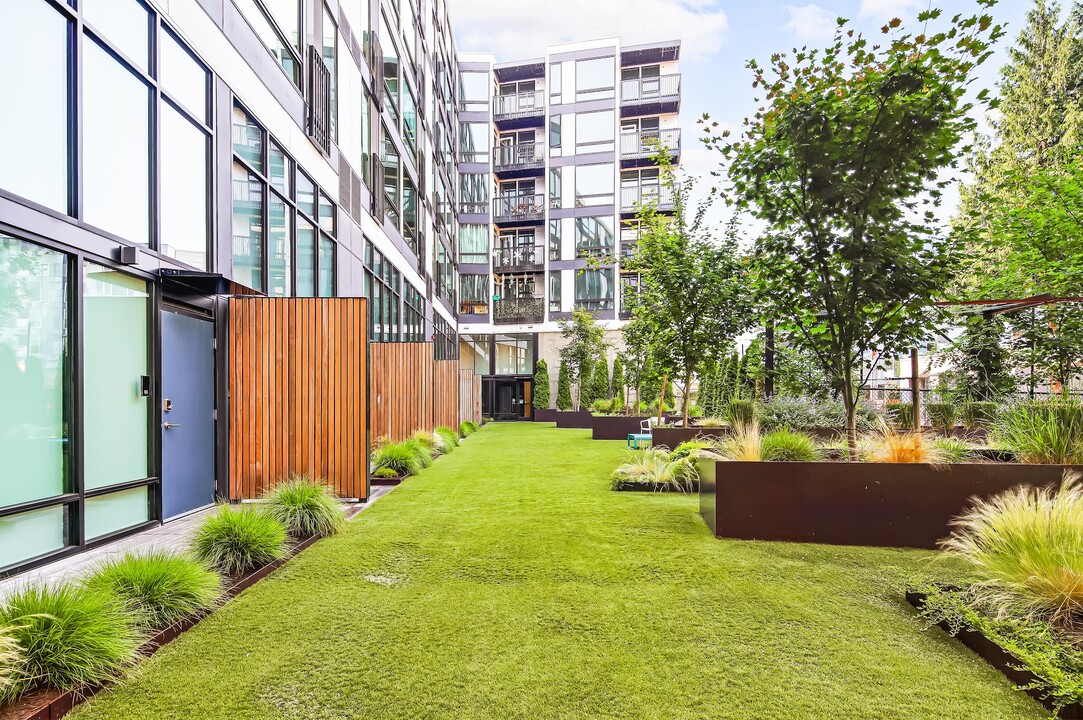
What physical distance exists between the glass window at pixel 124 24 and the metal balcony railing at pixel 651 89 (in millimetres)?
27172

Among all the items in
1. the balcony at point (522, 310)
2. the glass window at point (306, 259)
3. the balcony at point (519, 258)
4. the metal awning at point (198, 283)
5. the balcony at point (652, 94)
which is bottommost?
the metal awning at point (198, 283)

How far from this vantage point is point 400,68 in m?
15.2

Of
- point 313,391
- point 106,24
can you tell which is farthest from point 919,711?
point 106,24

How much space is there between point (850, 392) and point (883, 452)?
66 centimetres

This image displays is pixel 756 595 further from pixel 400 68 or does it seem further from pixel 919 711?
pixel 400 68

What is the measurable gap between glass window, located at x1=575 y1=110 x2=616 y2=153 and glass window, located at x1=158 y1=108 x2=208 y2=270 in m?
24.9

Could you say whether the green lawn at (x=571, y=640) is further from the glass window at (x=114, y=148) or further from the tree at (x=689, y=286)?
the tree at (x=689, y=286)

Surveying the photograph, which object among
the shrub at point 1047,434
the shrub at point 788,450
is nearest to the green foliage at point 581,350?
the shrub at point 788,450

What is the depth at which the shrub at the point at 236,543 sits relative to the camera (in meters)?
4.06

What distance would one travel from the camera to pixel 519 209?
1188 inches

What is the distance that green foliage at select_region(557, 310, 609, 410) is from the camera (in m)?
25.5

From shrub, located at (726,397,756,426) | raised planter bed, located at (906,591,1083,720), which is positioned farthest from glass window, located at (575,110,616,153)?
raised planter bed, located at (906,591,1083,720)

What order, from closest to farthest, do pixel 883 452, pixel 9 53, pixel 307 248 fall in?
pixel 9 53 < pixel 883 452 < pixel 307 248

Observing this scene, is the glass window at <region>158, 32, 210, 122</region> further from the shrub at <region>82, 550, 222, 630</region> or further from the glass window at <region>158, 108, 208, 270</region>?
the shrub at <region>82, 550, 222, 630</region>
